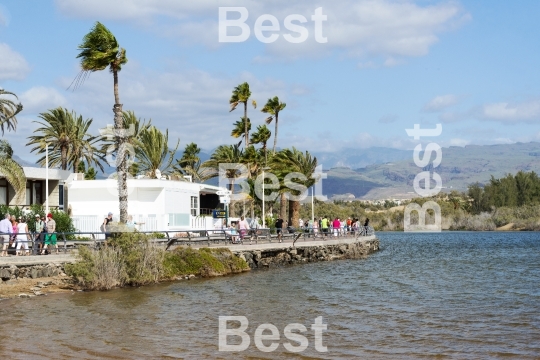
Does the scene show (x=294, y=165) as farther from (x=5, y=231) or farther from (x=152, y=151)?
(x=5, y=231)

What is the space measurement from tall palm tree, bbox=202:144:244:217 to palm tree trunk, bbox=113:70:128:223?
3073 centimetres

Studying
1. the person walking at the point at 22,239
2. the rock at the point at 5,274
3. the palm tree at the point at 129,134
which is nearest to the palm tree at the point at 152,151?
the palm tree at the point at 129,134

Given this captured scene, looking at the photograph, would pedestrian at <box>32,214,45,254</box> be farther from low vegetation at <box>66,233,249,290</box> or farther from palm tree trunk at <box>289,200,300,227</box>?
palm tree trunk at <box>289,200,300,227</box>

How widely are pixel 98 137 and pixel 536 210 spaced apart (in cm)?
10044

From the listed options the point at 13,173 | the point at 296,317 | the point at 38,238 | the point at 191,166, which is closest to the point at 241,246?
the point at 38,238

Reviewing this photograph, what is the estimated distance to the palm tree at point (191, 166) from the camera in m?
64.6

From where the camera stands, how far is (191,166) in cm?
7256

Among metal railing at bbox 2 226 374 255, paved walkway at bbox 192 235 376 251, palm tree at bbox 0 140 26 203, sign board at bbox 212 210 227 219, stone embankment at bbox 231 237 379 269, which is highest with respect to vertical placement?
palm tree at bbox 0 140 26 203

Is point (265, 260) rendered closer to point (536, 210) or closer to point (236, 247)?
point (236, 247)

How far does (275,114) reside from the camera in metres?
66.2

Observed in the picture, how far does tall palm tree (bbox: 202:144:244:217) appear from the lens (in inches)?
2510

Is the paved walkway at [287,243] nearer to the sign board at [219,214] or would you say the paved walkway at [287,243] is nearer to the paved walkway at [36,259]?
the sign board at [219,214]

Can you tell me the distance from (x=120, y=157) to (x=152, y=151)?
16.7m

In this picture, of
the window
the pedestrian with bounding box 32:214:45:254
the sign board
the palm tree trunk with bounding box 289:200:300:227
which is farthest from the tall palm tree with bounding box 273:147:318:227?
the pedestrian with bounding box 32:214:45:254
